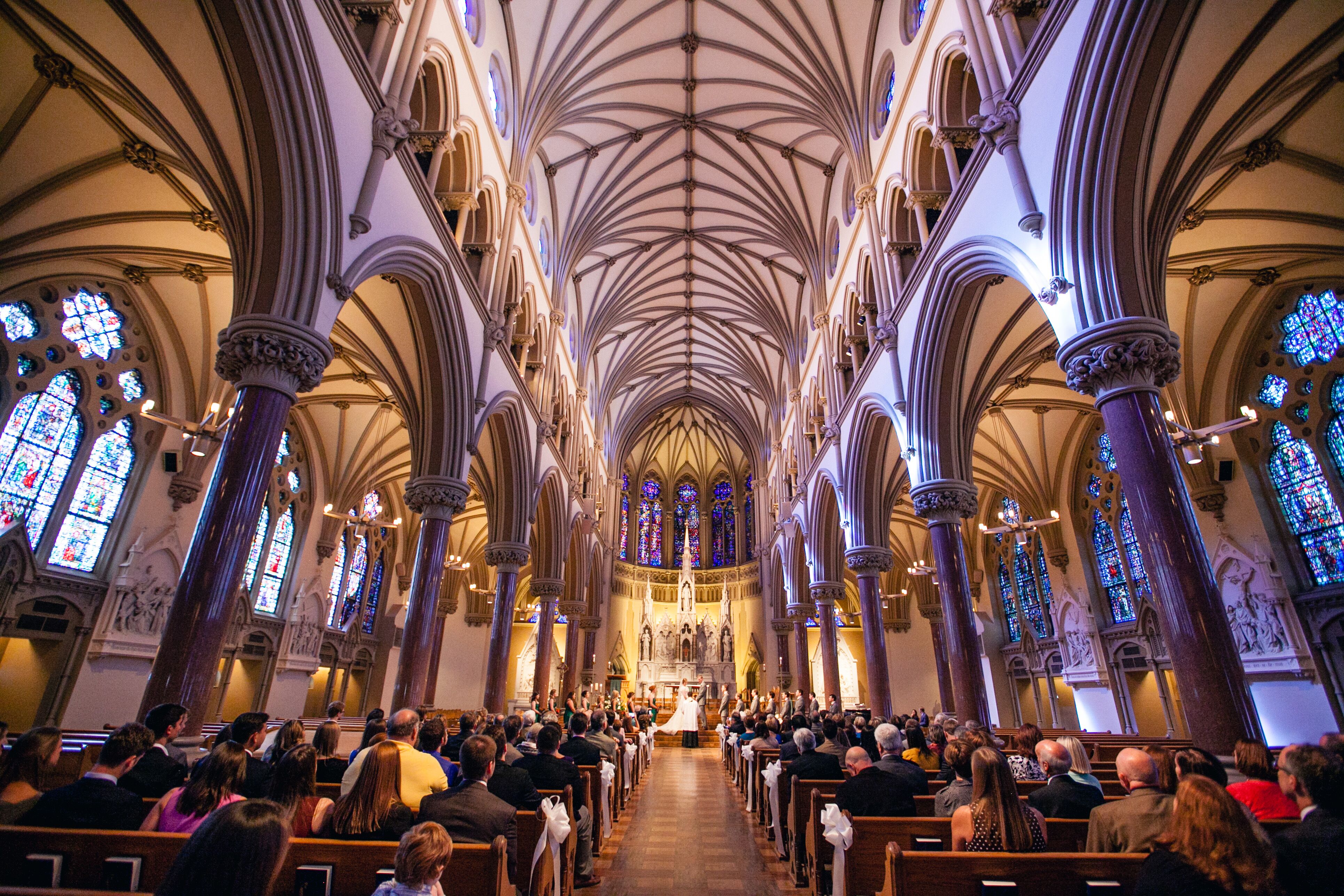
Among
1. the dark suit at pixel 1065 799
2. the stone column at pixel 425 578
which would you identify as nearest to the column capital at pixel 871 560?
the stone column at pixel 425 578

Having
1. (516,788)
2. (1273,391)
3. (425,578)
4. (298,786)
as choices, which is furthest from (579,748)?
(1273,391)

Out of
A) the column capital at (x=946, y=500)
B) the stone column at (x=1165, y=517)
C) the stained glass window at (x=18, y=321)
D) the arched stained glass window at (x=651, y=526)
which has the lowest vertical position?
the stone column at (x=1165, y=517)

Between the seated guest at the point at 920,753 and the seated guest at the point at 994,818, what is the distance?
3409mm

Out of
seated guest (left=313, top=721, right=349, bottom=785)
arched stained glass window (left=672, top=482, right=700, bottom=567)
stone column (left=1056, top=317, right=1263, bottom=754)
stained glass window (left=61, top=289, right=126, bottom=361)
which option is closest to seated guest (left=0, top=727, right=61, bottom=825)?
seated guest (left=313, top=721, right=349, bottom=785)

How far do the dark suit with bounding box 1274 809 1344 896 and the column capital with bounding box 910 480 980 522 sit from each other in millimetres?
8067

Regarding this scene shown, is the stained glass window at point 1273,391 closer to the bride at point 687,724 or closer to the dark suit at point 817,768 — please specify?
the dark suit at point 817,768

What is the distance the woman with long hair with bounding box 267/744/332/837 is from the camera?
282cm

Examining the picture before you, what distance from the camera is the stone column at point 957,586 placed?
30.4ft

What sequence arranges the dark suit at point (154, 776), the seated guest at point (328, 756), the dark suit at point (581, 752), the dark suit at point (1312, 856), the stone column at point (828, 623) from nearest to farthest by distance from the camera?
1. the dark suit at point (1312, 856)
2. the dark suit at point (154, 776)
3. the seated guest at point (328, 756)
4. the dark suit at point (581, 752)
5. the stone column at point (828, 623)

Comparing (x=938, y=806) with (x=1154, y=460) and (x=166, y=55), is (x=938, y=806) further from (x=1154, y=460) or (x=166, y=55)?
(x=166, y=55)

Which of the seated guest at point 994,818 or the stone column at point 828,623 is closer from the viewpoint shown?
the seated guest at point 994,818

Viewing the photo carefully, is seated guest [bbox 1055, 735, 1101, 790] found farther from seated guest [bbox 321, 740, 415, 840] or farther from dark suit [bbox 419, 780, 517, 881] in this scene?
seated guest [bbox 321, 740, 415, 840]

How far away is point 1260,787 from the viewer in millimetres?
3488

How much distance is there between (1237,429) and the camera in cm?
1279
